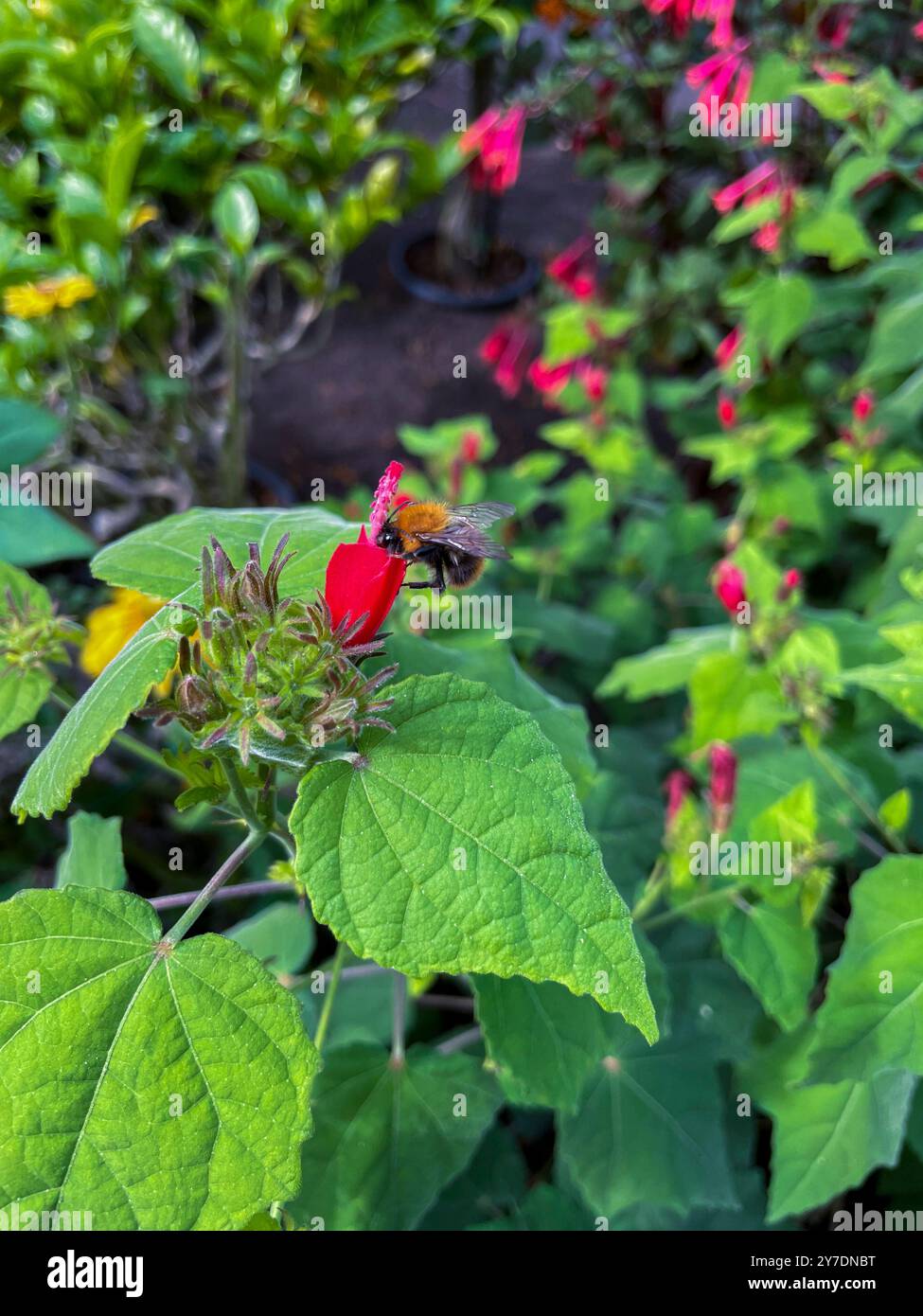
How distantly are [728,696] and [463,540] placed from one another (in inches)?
29.4

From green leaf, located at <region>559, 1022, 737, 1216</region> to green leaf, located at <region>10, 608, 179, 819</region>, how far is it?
0.76m

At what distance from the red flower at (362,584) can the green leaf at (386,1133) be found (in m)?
0.66

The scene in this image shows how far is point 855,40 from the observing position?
257cm

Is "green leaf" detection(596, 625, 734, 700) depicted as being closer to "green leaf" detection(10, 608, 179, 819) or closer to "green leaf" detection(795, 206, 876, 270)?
"green leaf" detection(795, 206, 876, 270)

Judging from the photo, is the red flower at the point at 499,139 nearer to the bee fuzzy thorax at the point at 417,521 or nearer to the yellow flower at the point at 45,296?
the yellow flower at the point at 45,296

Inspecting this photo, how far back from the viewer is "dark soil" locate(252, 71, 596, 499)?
3648 millimetres

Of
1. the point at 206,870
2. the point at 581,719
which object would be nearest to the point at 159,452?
the point at 206,870

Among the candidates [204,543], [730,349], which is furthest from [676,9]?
[204,543]

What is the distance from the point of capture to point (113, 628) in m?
1.67

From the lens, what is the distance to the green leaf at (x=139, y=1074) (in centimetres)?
59

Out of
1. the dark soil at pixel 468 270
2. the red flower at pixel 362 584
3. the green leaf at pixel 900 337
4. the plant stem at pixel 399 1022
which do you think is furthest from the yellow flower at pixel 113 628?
the dark soil at pixel 468 270
